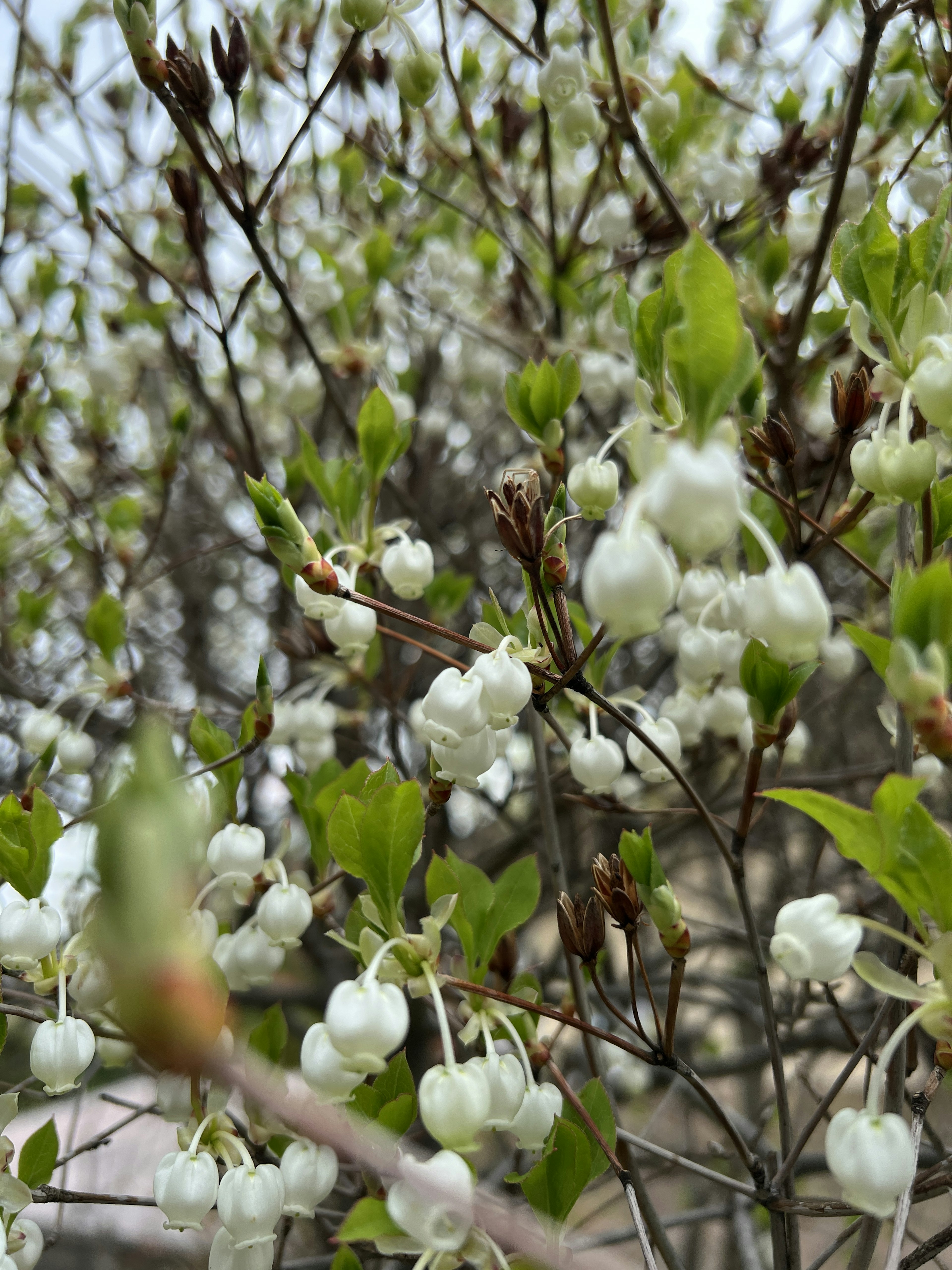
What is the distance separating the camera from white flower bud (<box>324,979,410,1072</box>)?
677 millimetres

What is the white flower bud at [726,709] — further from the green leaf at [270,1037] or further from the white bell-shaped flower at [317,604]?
the green leaf at [270,1037]

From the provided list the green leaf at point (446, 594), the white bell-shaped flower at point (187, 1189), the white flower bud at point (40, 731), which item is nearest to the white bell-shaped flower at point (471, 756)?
the white bell-shaped flower at point (187, 1189)

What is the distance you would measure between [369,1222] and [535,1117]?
0.25 metres

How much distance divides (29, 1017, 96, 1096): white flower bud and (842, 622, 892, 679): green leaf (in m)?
0.83

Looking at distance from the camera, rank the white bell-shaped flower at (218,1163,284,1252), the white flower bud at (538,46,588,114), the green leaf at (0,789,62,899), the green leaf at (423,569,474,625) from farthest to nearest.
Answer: the green leaf at (423,569,474,625) → the white flower bud at (538,46,588,114) → the green leaf at (0,789,62,899) → the white bell-shaped flower at (218,1163,284,1252)

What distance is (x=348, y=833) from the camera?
79 cm

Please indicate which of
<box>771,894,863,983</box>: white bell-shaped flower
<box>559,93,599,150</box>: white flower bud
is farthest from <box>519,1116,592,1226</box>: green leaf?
<box>559,93,599,150</box>: white flower bud

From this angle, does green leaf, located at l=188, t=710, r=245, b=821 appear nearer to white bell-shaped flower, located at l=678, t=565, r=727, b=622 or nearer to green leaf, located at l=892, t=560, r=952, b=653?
white bell-shaped flower, located at l=678, t=565, r=727, b=622

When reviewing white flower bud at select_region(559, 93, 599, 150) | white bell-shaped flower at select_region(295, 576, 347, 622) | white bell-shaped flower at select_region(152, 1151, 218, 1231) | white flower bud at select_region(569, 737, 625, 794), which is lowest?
white bell-shaped flower at select_region(152, 1151, 218, 1231)

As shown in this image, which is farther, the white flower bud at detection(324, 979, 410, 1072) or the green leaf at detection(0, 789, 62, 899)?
→ the green leaf at detection(0, 789, 62, 899)

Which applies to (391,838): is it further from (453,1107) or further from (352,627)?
(352,627)

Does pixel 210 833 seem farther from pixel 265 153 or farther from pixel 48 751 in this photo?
pixel 265 153

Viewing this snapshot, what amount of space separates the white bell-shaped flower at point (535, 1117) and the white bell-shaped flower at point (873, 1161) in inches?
12.5

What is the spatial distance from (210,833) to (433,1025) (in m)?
1.38
